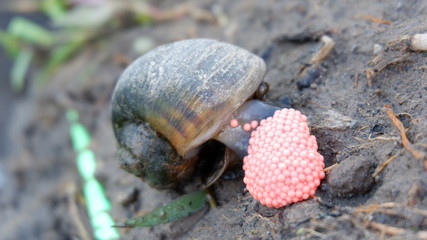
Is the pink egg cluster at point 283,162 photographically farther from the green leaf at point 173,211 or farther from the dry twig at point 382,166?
the green leaf at point 173,211

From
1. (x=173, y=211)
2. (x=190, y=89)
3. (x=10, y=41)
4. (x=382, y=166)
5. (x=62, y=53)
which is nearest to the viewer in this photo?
(x=382, y=166)

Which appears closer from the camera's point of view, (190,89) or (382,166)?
(382,166)

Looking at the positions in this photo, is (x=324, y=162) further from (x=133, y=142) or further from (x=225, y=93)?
(x=133, y=142)

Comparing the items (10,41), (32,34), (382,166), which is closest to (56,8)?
(32,34)

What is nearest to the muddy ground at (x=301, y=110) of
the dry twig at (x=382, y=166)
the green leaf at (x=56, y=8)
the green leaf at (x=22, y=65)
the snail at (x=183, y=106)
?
the dry twig at (x=382, y=166)

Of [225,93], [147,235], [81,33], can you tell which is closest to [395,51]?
[225,93]

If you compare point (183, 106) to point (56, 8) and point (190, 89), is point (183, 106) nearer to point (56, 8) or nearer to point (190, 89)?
point (190, 89)

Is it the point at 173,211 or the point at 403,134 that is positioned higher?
the point at 403,134
